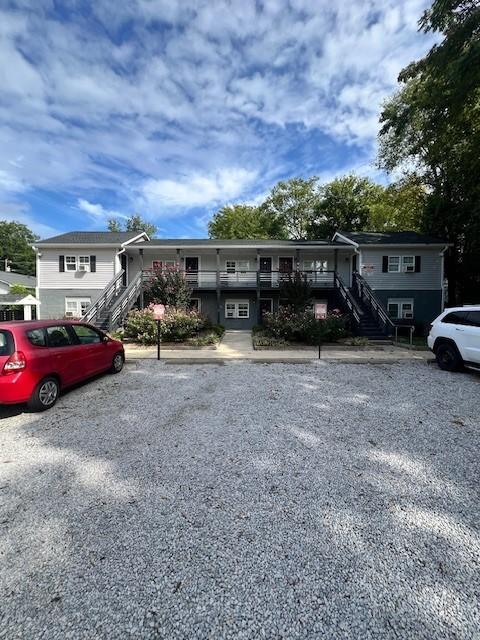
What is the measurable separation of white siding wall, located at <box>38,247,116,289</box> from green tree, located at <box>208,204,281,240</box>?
1957 centimetres

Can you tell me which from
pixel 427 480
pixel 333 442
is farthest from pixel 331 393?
pixel 427 480

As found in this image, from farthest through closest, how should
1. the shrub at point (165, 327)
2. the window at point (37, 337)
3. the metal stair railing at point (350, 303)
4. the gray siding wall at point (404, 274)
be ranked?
1. the gray siding wall at point (404, 274)
2. the metal stair railing at point (350, 303)
3. the shrub at point (165, 327)
4. the window at point (37, 337)

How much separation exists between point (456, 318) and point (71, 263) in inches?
742

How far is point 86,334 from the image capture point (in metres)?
6.76

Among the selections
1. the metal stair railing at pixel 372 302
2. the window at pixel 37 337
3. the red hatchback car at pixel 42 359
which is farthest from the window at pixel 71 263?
the metal stair railing at pixel 372 302

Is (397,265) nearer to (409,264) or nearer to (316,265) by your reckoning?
(409,264)

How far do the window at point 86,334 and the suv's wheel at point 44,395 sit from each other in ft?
3.94

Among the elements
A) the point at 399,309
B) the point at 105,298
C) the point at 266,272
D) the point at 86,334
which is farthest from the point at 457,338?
the point at 105,298

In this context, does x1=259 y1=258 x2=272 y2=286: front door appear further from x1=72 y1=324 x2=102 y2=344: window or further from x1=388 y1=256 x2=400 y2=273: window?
x1=72 y1=324 x2=102 y2=344: window

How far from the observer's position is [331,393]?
6227 mm

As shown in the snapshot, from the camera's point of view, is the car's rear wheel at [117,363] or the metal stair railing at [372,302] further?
the metal stair railing at [372,302]

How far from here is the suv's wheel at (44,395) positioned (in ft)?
16.6

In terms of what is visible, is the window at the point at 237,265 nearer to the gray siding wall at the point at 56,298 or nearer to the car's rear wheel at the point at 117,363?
the gray siding wall at the point at 56,298

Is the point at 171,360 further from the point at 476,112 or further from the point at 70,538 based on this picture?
the point at 476,112
